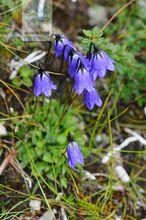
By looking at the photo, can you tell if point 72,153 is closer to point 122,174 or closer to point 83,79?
point 83,79

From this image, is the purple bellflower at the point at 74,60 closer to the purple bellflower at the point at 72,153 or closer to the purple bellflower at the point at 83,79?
the purple bellflower at the point at 83,79

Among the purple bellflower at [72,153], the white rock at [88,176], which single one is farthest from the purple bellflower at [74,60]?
the white rock at [88,176]

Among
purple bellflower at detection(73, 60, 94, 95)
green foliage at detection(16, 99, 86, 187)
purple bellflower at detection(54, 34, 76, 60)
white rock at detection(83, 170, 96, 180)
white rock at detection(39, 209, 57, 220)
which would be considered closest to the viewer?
purple bellflower at detection(73, 60, 94, 95)

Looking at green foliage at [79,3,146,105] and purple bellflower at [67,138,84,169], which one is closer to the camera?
purple bellflower at [67,138,84,169]

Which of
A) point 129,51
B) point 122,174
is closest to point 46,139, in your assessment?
point 122,174

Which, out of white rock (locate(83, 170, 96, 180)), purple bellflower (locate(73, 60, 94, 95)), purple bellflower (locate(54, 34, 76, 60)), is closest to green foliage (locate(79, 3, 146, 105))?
purple bellflower (locate(54, 34, 76, 60))

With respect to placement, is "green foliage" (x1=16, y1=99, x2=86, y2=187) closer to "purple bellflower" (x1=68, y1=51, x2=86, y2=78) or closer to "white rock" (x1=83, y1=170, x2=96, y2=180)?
"white rock" (x1=83, y1=170, x2=96, y2=180)

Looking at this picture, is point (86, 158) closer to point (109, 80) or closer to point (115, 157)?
point (115, 157)
